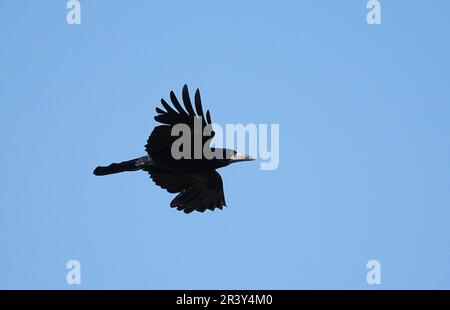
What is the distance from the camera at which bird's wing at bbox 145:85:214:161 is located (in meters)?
13.7

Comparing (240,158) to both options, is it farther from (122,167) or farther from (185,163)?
(122,167)

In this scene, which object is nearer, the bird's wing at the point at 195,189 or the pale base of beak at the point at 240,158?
the pale base of beak at the point at 240,158

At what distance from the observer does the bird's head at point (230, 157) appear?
593 inches

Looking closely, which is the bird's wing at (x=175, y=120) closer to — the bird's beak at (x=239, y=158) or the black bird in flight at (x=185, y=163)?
the black bird in flight at (x=185, y=163)

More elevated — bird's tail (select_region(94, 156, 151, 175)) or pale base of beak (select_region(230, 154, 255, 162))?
pale base of beak (select_region(230, 154, 255, 162))

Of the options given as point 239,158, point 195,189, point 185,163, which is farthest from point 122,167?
point 239,158


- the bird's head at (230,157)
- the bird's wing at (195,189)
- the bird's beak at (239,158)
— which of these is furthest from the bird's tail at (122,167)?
the bird's beak at (239,158)

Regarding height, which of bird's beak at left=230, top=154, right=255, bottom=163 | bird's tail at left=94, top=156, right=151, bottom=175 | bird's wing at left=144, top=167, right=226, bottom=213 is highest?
bird's beak at left=230, top=154, right=255, bottom=163

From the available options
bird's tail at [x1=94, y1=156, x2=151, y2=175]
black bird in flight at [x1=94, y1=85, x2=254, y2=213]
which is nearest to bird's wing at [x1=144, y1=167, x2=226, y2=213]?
black bird in flight at [x1=94, y1=85, x2=254, y2=213]

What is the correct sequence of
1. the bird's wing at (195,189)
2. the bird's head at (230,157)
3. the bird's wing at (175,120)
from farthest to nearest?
the bird's wing at (195,189) < the bird's head at (230,157) < the bird's wing at (175,120)

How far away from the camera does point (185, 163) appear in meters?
14.9

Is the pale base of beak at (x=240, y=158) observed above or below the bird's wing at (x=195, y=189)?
above

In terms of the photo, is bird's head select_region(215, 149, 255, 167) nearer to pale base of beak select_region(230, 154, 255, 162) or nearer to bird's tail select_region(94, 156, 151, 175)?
pale base of beak select_region(230, 154, 255, 162)
